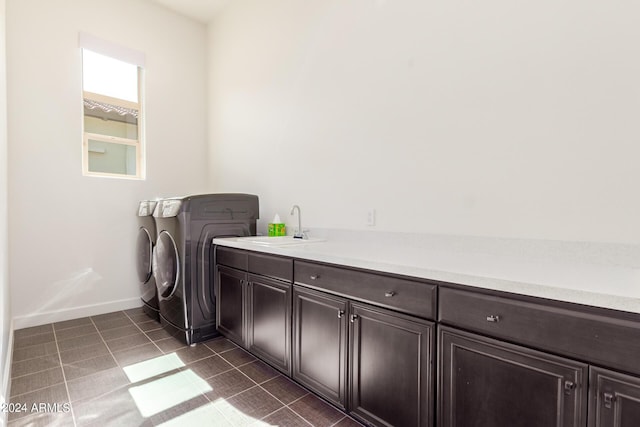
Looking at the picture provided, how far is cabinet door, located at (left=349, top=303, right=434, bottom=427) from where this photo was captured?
4.17ft

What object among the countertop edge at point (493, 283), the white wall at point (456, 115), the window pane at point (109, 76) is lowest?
the countertop edge at point (493, 283)

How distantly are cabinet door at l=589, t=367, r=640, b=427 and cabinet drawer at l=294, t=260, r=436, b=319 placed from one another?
50 centimetres

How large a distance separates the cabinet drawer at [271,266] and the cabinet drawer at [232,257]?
0.10m

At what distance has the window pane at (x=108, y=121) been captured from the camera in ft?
10.8

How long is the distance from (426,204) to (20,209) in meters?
3.53

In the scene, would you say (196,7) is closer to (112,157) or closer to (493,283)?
(112,157)

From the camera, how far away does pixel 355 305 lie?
1.55 metres

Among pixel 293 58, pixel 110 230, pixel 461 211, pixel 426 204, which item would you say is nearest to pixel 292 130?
pixel 293 58

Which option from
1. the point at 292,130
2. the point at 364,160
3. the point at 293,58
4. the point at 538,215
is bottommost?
the point at 538,215

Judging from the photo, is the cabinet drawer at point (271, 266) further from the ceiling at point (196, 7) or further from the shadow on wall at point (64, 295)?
the ceiling at point (196, 7)

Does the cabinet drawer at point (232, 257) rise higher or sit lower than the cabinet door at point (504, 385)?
higher

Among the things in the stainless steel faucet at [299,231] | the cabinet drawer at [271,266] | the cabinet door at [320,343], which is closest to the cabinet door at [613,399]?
the cabinet door at [320,343]

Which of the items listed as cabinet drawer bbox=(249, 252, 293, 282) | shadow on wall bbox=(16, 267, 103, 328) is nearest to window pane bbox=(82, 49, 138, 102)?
shadow on wall bbox=(16, 267, 103, 328)

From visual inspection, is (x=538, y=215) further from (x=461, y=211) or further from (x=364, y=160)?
(x=364, y=160)
